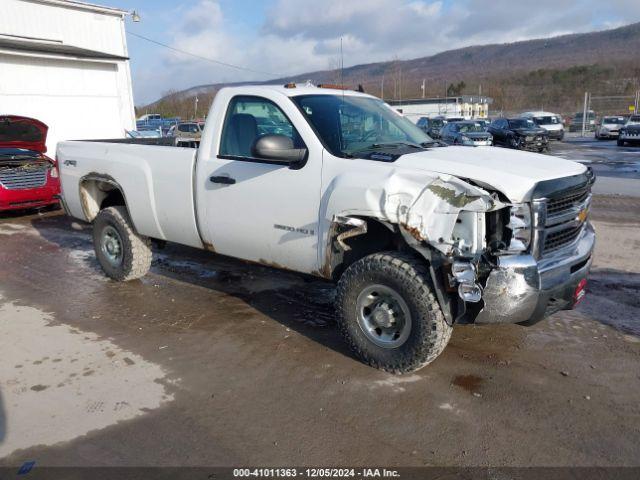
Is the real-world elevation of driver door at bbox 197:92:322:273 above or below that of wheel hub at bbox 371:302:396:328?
above

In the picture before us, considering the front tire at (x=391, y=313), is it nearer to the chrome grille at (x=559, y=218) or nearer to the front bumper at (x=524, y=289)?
the front bumper at (x=524, y=289)

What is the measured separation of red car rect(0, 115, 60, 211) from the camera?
33.2 ft

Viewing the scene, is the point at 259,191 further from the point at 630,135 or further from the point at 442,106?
the point at 442,106

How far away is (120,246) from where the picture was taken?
248 inches

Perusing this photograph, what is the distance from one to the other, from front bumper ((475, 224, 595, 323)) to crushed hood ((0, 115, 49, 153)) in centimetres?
1035

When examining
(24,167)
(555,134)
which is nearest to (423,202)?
(24,167)

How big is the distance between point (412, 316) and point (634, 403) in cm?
155

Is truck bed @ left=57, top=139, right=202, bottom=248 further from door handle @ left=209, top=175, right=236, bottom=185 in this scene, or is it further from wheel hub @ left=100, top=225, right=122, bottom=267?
wheel hub @ left=100, top=225, right=122, bottom=267

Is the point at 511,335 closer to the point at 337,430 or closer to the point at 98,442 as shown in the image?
the point at 337,430

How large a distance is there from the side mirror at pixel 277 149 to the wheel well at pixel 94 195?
2.88 metres

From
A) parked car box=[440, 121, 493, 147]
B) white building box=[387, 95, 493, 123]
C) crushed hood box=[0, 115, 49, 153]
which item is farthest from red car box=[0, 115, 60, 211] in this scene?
white building box=[387, 95, 493, 123]

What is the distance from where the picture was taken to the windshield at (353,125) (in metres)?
4.30

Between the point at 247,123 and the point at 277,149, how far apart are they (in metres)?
0.91

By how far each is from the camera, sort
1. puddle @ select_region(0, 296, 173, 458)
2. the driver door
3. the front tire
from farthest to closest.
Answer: the driver door < the front tire < puddle @ select_region(0, 296, 173, 458)
